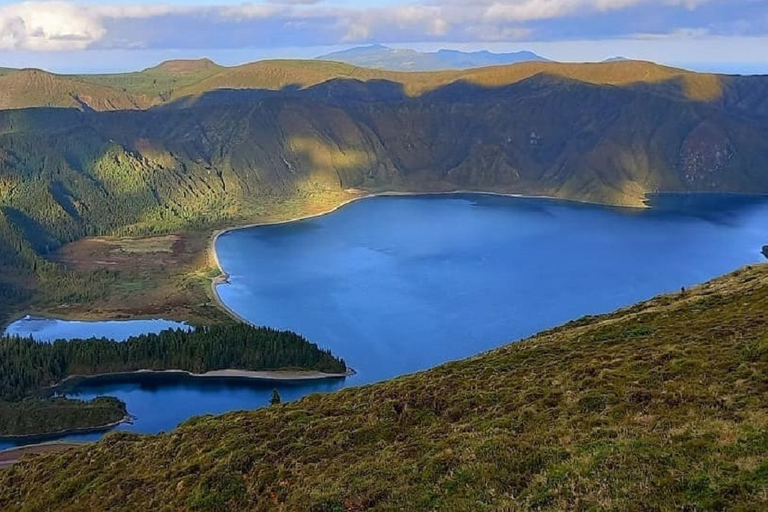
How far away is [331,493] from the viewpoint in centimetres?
2050

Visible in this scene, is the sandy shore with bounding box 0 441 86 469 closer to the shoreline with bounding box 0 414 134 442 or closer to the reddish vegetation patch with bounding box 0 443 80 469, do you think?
the reddish vegetation patch with bounding box 0 443 80 469

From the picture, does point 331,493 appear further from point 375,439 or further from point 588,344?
point 588,344

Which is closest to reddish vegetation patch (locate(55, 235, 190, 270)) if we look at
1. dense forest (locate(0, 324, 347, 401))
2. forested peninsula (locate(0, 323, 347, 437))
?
forested peninsula (locate(0, 323, 347, 437))

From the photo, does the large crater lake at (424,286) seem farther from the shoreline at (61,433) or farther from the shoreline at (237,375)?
the shoreline at (237,375)

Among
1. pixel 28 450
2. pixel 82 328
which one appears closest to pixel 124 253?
pixel 82 328

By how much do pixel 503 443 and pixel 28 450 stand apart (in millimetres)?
67423

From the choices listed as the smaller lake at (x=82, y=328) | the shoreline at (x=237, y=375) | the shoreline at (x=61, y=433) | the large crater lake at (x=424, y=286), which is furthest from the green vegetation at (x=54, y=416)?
the smaller lake at (x=82, y=328)

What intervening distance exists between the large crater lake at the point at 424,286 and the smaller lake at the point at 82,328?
46.4ft

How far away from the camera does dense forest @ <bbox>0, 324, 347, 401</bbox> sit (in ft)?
318

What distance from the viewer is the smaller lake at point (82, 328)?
11875 cm

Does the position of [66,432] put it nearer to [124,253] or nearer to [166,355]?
[166,355]

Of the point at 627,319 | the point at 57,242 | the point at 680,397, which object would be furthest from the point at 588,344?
the point at 57,242

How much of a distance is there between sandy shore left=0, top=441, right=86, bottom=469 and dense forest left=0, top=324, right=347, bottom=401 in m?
20.2

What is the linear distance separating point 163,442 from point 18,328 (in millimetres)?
104009
